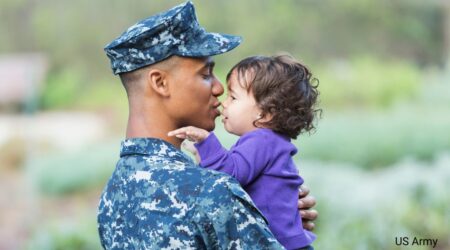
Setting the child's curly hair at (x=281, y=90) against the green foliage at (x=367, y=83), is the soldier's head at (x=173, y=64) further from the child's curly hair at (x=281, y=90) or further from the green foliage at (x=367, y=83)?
the green foliage at (x=367, y=83)

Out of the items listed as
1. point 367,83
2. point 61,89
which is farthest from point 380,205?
point 61,89

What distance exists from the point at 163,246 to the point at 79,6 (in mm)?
7049

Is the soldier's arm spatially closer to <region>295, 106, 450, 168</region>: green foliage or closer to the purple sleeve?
the purple sleeve

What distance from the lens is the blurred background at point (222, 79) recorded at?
9203mm

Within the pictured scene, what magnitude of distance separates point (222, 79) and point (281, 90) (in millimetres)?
5911

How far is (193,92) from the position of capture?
9.62 feet

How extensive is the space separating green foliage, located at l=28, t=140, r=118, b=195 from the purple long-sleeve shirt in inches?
250

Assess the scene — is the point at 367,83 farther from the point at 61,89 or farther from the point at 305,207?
the point at 305,207

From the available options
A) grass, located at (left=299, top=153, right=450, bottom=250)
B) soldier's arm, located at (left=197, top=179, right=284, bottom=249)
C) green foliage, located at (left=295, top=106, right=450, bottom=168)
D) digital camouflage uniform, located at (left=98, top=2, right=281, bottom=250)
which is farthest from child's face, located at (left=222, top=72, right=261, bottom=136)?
green foliage, located at (left=295, top=106, right=450, bottom=168)

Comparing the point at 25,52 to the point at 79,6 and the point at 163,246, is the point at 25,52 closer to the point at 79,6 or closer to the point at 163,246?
the point at 79,6

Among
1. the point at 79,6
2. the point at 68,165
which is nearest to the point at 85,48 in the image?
the point at 79,6

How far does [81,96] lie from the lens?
9.48 meters

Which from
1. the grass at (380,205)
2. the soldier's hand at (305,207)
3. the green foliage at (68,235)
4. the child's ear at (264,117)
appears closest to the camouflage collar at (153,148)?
the child's ear at (264,117)

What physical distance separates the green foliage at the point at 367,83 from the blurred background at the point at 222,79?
0.01 metres
